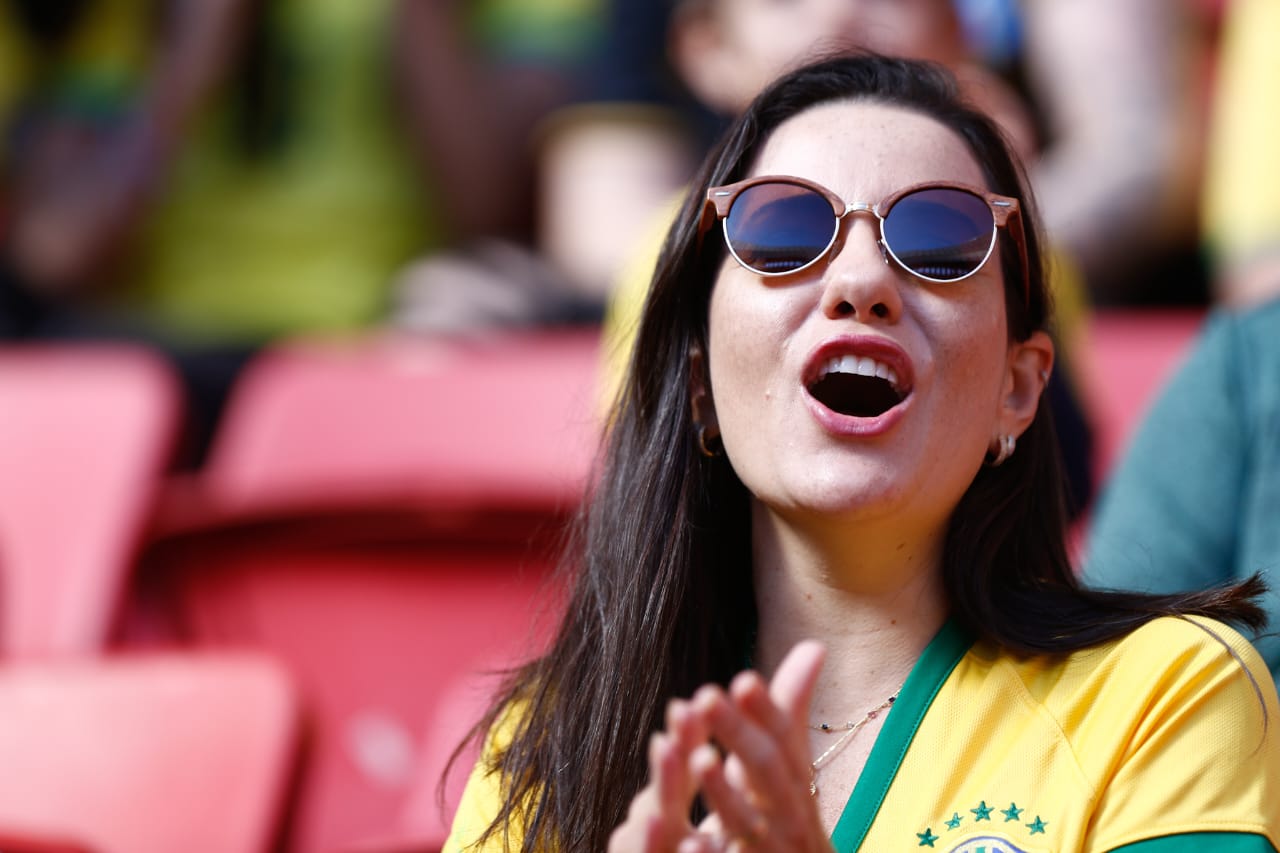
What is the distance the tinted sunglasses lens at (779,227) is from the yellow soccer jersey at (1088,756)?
36cm

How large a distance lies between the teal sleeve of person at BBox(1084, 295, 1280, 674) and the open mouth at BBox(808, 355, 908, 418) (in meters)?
0.48

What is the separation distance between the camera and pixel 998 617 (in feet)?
4.36

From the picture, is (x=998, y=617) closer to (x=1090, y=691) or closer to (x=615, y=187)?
(x=1090, y=691)

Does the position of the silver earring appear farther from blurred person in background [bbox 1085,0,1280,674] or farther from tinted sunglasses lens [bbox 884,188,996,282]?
blurred person in background [bbox 1085,0,1280,674]

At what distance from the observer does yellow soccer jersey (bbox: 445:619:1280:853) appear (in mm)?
1144

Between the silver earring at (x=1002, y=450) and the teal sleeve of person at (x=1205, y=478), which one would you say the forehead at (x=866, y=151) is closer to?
the silver earring at (x=1002, y=450)

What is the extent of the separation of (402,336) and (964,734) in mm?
2114

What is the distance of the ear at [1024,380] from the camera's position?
1390mm

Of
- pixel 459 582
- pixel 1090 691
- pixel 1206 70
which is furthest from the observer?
pixel 1206 70

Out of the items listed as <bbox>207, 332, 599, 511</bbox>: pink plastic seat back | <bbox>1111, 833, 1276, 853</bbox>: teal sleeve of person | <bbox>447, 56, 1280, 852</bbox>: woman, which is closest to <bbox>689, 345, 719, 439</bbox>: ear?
<bbox>447, 56, 1280, 852</bbox>: woman

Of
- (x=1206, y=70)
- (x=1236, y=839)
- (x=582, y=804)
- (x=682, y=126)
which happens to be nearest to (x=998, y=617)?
(x=1236, y=839)

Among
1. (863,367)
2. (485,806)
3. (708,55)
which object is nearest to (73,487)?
(708,55)

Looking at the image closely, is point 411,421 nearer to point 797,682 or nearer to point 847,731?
point 847,731

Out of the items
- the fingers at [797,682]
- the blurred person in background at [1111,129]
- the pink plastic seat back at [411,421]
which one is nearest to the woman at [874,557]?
the fingers at [797,682]
